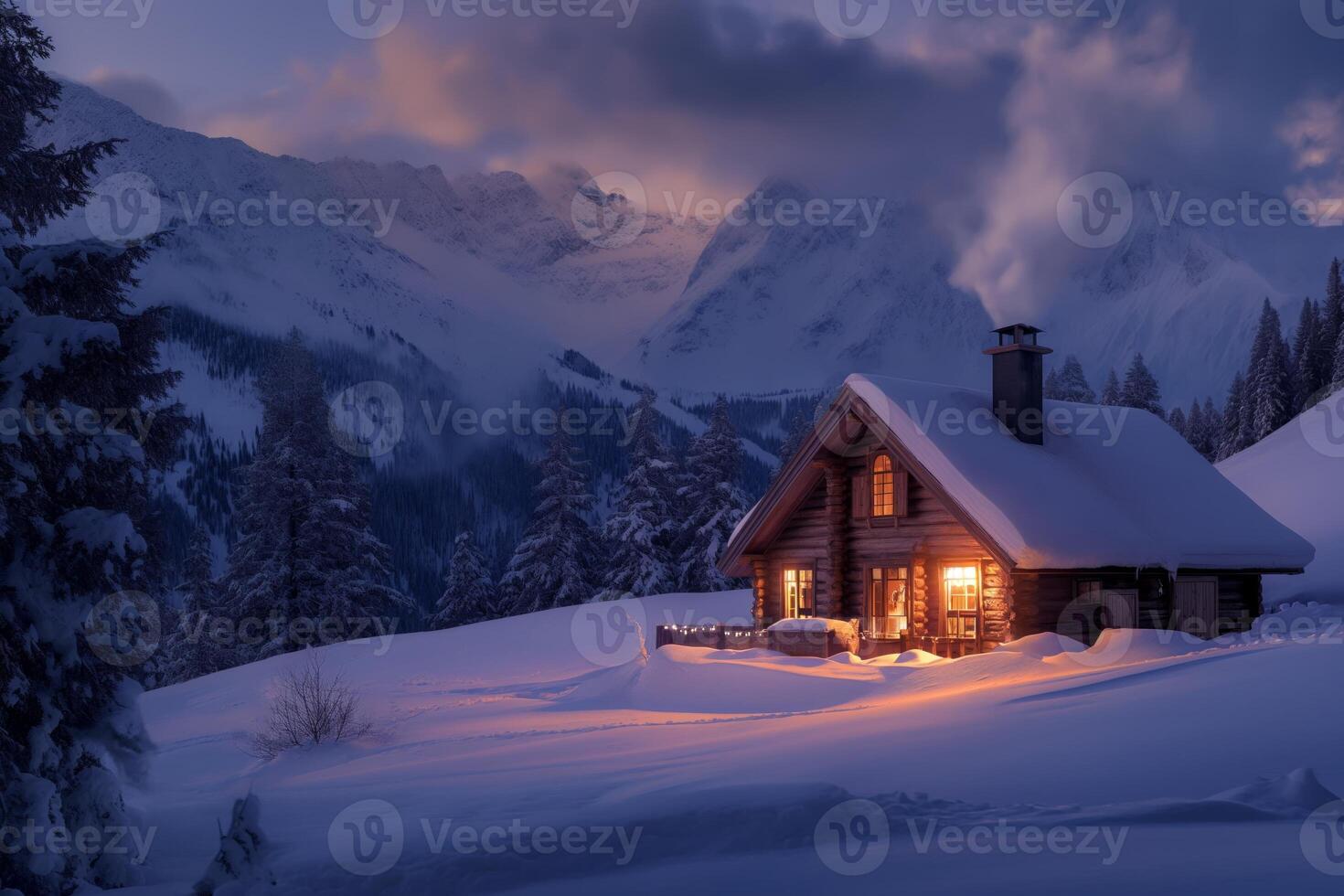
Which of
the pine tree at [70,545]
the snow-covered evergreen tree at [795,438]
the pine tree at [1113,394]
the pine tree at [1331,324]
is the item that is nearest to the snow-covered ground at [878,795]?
the pine tree at [70,545]

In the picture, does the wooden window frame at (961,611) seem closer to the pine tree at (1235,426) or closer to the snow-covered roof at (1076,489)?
the snow-covered roof at (1076,489)

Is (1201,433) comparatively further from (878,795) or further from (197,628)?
(878,795)

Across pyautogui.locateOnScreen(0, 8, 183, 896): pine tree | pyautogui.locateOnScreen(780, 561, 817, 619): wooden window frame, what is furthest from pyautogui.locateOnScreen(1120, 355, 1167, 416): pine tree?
pyautogui.locateOnScreen(0, 8, 183, 896): pine tree

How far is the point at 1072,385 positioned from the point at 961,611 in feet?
132

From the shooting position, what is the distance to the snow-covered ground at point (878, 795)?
712cm

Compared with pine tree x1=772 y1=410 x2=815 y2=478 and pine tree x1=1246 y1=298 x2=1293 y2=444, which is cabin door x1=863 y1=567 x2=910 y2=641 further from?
pine tree x1=1246 y1=298 x2=1293 y2=444

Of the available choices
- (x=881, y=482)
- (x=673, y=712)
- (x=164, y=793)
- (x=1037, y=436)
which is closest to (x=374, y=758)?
(x=164, y=793)

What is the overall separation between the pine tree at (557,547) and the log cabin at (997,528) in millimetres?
18954

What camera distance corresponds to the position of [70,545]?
8.73 metres

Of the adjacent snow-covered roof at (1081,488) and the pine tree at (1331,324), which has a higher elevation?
the pine tree at (1331,324)

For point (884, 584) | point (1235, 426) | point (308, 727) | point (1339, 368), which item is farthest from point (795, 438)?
point (1235, 426)

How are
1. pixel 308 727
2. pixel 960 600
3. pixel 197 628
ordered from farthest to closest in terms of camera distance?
pixel 197 628 → pixel 960 600 → pixel 308 727

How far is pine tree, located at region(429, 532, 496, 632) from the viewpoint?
49.0 metres

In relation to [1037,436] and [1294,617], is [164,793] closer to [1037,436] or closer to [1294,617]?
[1037,436]
